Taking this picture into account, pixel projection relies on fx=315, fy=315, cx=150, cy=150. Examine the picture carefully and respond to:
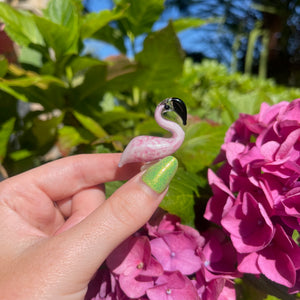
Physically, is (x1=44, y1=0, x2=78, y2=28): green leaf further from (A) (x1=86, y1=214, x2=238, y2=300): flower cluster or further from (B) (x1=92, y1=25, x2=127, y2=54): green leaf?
(A) (x1=86, y1=214, x2=238, y2=300): flower cluster

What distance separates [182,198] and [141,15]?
16.1 inches

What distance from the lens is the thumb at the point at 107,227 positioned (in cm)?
35

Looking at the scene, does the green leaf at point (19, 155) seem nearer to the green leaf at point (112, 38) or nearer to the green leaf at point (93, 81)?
the green leaf at point (93, 81)

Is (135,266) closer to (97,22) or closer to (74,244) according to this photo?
(74,244)

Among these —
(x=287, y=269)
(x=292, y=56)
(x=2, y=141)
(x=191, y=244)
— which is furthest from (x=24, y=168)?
(x=292, y=56)

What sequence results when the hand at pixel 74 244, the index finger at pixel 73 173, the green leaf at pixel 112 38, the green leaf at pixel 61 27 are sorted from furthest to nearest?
the green leaf at pixel 112 38 < the green leaf at pixel 61 27 < the index finger at pixel 73 173 < the hand at pixel 74 244

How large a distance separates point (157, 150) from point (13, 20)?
0.44m

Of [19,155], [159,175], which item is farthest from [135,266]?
[19,155]

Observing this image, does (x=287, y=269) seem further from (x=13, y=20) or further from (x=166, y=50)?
(x=13, y=20)

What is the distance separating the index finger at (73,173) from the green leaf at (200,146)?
15 cm

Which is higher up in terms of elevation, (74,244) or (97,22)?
(97,22)

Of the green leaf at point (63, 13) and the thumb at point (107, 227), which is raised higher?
the green leaf at point (63, 13)

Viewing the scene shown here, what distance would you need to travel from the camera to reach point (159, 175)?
364 mm

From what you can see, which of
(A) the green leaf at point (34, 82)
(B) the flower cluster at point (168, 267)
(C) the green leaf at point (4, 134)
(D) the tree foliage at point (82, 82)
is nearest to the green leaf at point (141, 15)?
(D) the tree foliage at point (82, 82)
